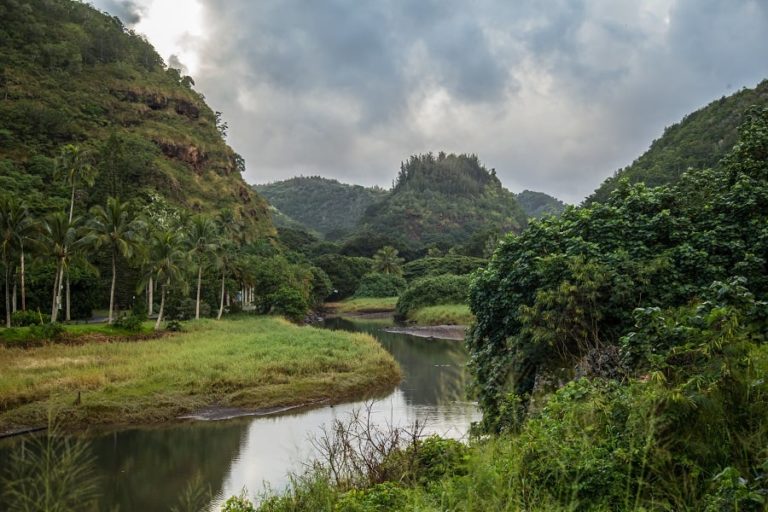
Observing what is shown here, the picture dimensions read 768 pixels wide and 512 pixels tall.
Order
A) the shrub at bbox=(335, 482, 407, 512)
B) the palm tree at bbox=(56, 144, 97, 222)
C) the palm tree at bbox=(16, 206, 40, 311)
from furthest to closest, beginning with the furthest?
the palm tree at bbox=(56, 144, 97, 222), the palm tree at bbox=(16, 206, 40, 311), the shrub at bbox=(335, 482, 407, 512)

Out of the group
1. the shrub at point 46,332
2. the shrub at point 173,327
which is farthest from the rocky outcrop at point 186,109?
the shrub at point 46,332

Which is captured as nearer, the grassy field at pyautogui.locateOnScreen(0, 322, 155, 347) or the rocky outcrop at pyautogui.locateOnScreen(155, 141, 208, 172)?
the grassy field at pyautogui.locateOnScreen(0, 322, 155, 347)

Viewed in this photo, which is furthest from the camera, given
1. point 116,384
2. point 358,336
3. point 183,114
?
point 183,114

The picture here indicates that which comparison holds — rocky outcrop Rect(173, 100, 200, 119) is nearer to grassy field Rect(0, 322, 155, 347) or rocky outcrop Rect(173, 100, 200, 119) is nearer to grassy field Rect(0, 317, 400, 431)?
grassy field Rect(0, 322, 155, 347)

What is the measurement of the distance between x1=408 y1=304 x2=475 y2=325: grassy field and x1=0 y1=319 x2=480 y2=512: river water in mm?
38130

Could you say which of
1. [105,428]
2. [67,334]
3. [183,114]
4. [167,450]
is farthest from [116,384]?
[183,114]

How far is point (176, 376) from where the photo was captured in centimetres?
2633

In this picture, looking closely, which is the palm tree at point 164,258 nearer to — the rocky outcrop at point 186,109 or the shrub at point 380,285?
the shrub at point 380,285

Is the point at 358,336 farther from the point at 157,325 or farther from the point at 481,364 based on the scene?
the point at 481,364

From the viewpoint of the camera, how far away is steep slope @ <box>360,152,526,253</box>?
155 meters

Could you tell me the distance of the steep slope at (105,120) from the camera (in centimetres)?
6606

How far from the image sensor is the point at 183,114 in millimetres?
112250

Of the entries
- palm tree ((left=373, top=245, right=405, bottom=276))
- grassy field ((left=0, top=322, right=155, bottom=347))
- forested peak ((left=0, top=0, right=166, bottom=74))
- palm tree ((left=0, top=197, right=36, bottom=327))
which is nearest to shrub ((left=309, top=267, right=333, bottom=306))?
palm tree ((left=373, top=245, right=405, bottom=276))

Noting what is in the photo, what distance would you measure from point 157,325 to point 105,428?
2005 cm
